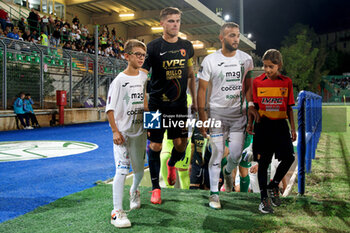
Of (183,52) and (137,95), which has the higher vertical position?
(183,52)

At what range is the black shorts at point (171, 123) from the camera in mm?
3568

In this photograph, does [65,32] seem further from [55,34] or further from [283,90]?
[283,90]

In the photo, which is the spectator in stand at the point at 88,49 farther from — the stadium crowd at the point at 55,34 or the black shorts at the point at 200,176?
the black shorts at the point at 200,176

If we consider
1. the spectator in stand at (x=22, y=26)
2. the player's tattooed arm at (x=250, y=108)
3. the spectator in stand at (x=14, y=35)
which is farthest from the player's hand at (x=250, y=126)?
the spectator in stand at (x=22, y=26)

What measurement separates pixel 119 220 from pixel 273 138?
1851 millimetres

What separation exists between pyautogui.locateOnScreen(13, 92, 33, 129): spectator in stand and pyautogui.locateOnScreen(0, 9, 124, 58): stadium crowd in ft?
11.7

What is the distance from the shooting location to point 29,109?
13.5 metres

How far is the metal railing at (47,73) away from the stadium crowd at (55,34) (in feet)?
4.96

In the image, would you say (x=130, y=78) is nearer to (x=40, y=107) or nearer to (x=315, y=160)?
(x=315, y=160)

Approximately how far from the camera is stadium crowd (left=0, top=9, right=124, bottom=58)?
1557 centimetres

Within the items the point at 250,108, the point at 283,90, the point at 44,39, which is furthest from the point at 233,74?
the point at 44,39

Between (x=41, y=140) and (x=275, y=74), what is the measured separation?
28.3ft

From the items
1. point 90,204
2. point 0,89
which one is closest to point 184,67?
point 90,204

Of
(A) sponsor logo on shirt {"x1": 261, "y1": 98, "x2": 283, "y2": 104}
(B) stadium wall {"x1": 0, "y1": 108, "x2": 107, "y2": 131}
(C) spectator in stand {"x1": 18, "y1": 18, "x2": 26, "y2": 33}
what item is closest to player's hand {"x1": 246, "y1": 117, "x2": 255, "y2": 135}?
(A) sponsor logo on shirt {"x1": 261, "y1": 98, "x2": 283, "y2": 104}
